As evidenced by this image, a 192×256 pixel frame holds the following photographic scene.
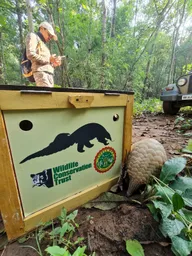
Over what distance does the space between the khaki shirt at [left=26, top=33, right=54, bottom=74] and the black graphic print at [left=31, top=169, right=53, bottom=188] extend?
105 cm

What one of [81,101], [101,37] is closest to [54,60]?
[81,101]

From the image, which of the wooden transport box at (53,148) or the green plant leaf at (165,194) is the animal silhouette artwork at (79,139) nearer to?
the wooden transport box at (53,148)

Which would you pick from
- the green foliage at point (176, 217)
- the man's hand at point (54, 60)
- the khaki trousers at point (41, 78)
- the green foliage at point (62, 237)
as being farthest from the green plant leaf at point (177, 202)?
the man's hand at point (54, 60)

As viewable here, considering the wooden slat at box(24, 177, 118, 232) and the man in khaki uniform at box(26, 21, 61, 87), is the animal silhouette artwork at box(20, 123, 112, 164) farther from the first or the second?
the man in khaki uniform at box(26, 21, 61, 87)

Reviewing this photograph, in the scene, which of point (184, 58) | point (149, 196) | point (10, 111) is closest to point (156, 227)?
point (149, 196)

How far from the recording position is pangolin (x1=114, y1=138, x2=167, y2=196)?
2.28 feet

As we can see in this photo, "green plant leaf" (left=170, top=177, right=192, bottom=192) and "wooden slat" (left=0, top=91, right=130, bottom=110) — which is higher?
"wooden slat" (left=0, top=91, right=130, bottom=110)

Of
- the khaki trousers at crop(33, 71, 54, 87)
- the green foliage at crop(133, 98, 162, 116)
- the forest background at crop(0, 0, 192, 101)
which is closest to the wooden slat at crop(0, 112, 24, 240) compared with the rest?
the khaki trousers at crop(33, 71, 54, 87)

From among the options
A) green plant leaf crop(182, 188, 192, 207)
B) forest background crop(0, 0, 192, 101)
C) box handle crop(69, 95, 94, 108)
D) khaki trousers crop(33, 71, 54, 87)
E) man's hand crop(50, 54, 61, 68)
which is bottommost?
green plant leaf crop(182, 188, 192, 207)

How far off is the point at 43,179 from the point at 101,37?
6857 mm

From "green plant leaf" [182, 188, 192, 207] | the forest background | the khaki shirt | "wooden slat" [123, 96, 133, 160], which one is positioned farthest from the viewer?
the forest background

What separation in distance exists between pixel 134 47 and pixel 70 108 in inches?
233

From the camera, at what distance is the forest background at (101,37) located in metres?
4.11

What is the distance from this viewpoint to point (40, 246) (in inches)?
20.3
